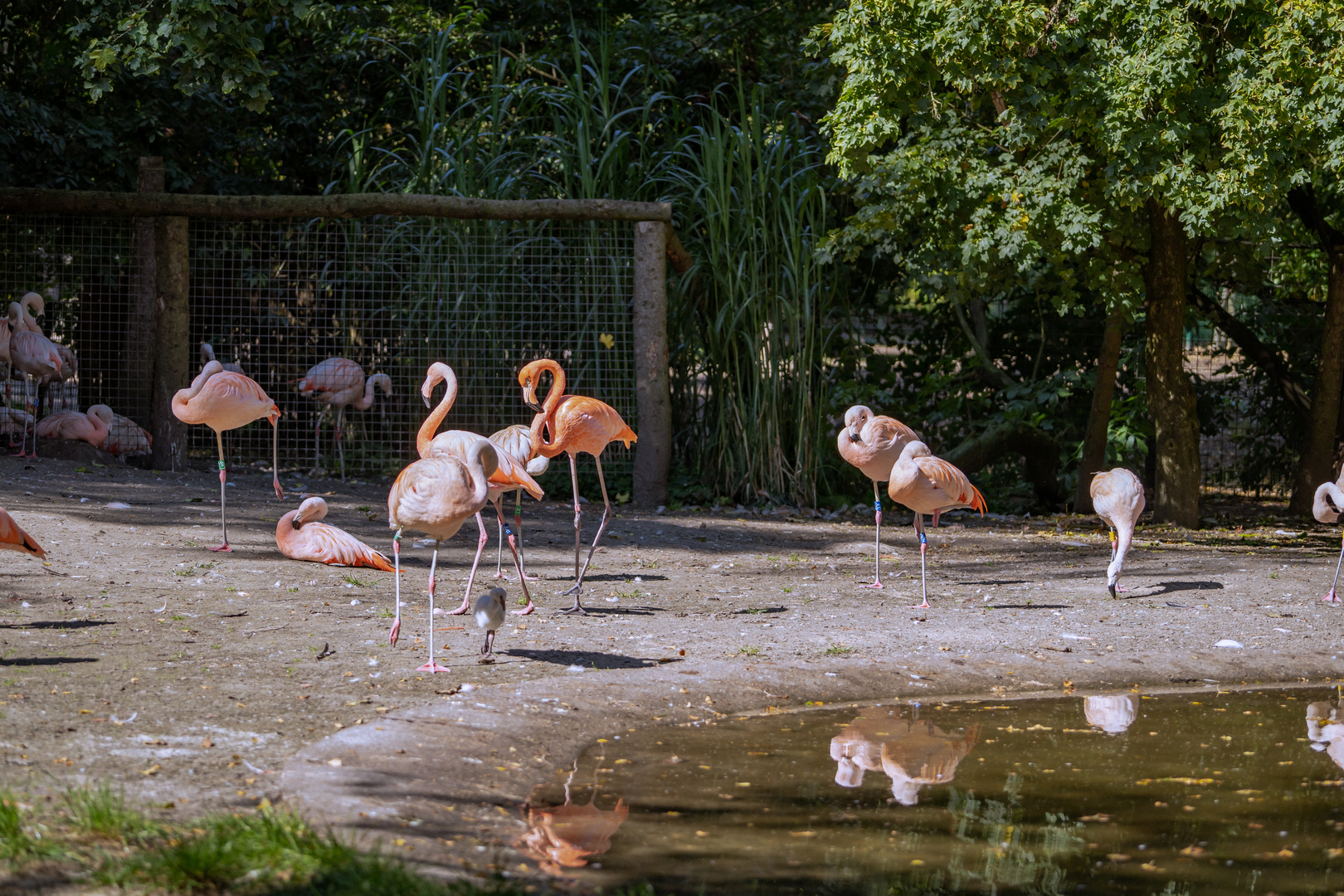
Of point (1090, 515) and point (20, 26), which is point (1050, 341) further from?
point (20, 26)

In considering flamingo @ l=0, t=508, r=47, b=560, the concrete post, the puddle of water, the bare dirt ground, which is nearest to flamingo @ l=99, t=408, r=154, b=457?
the concrete post

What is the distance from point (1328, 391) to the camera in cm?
1023

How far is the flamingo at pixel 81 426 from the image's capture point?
9.70m

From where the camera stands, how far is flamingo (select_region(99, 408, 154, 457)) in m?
9.82

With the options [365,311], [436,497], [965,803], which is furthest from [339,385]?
[965,803]

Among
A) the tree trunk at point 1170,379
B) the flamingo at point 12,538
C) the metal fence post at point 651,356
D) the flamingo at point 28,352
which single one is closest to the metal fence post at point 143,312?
the flamingo at point 28,352

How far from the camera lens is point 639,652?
5.11m

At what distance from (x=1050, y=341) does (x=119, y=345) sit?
852cm

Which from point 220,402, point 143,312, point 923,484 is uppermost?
point 143,312

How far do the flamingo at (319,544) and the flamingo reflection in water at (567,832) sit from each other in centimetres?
330

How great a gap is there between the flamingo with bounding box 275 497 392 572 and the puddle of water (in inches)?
113

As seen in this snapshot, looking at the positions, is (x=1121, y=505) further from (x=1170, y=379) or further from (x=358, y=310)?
(x=358, y=310)

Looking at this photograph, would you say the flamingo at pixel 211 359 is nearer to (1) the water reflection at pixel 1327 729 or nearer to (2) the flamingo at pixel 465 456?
(2) the flamingo at pixel 465 456

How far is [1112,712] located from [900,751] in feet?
3.41
